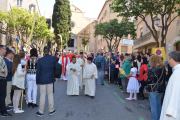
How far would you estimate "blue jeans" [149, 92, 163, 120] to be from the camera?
4.67m

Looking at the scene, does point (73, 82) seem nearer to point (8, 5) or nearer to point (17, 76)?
point (17, 76)

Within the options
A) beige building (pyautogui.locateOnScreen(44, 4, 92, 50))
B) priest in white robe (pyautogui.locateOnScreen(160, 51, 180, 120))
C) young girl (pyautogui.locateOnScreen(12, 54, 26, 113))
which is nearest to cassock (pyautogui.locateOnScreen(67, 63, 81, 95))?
young girl (pyautogui.locateOnScreen(12, 54, 26, 113))

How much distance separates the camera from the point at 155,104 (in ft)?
Result: 15.4

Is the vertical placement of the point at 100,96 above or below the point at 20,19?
below

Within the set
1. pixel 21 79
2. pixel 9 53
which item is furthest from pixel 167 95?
pixel 9 53

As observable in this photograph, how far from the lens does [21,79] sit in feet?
18.6

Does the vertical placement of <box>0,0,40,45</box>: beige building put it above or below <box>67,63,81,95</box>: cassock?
above

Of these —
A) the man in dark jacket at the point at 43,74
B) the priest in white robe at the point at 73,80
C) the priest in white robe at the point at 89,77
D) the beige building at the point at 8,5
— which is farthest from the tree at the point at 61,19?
the man in dark jacket at the point at 43,74

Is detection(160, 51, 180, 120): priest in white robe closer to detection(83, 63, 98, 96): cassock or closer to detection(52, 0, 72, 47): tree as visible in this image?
detection(83, 63, 98, 96): cassock

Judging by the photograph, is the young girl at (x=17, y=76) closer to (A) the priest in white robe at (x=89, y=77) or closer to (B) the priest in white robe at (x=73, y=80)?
(B) the priest in white robe at (x=73, y=80)

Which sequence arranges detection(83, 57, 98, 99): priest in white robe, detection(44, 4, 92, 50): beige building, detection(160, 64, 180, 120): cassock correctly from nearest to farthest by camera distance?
detection(160, 64, 180, 120): cassock → detection(83, 57, 98, 99): priest in white robe → detection(44, 4, 92, 50): beige building

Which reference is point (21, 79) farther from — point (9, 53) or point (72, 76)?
point (72, 76)

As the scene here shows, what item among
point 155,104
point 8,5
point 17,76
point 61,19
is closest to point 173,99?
point 155,104

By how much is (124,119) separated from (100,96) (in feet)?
10.2
